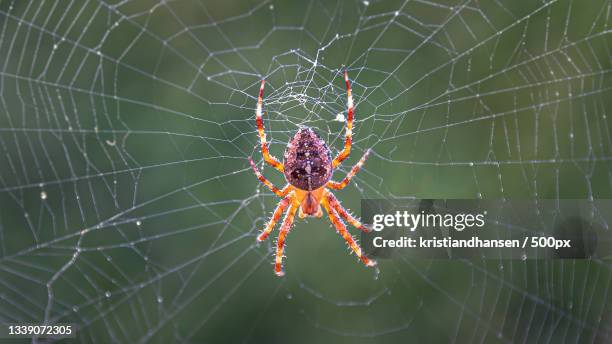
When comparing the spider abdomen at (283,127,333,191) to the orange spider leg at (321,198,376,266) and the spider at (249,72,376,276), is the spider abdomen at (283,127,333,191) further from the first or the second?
the orange spider leg at (321,198,376,266)

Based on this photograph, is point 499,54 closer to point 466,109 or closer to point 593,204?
point 466,109

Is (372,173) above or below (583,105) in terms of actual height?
below

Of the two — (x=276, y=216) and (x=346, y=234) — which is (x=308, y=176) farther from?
(x=346, y=234)

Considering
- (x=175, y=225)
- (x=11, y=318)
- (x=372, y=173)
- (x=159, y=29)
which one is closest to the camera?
(x=11, y=318)

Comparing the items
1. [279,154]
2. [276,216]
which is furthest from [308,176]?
[279,154]

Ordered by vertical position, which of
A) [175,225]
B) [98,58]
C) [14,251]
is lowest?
[14,251]

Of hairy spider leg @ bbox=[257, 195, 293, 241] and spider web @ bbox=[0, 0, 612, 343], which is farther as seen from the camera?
spider web @ bbox=[0, 0, 612, 343]

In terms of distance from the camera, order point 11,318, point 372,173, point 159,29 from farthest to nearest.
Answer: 1. point 159,29
2. point 372,173
3. point 11,318

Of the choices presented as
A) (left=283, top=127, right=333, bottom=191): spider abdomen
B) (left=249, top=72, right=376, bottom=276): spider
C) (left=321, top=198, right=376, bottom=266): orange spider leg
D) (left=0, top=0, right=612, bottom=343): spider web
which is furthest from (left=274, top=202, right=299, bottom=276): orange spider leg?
(left=0, top=0, right=612, bottom=343): spider web

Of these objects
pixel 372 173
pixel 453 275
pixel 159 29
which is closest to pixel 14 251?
pixel 159 29
